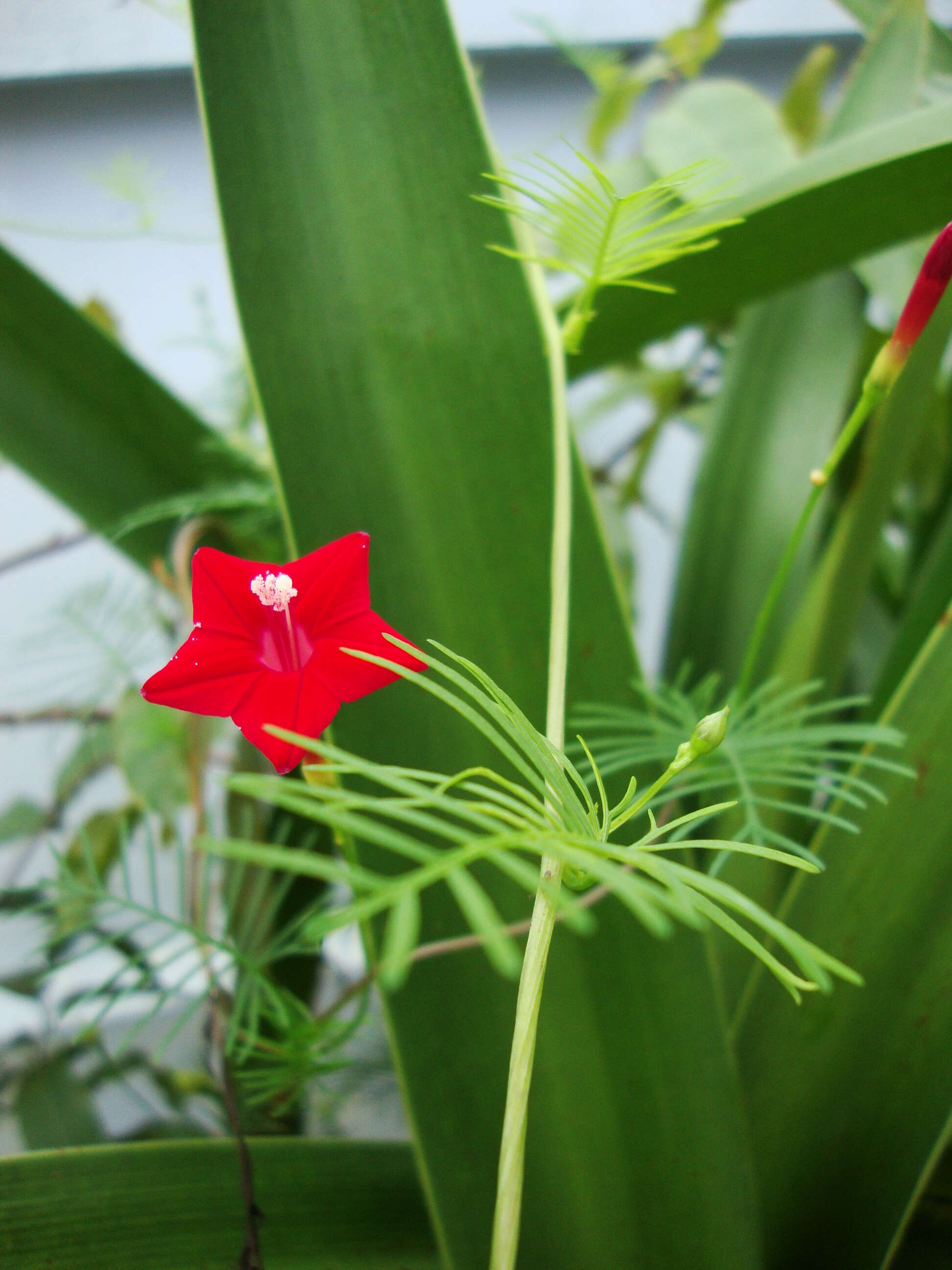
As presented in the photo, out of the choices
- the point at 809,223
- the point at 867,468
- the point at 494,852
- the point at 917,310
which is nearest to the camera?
the point at 494,852

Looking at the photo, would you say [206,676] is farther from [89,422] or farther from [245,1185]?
[89,422]

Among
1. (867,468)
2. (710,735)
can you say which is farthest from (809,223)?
(710,735)

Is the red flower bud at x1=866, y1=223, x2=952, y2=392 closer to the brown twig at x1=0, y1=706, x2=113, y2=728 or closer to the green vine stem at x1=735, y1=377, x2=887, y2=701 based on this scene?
the green vine stem at x1=735, y1=377, x2=887, y2=701

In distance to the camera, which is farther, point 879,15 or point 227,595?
point 879,15

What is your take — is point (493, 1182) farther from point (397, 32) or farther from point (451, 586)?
point (397, 32)

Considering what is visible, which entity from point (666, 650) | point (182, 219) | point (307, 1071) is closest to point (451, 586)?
point (307, 1071)

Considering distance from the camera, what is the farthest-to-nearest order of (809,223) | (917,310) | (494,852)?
(809,223) → (917,310) → (494,852)

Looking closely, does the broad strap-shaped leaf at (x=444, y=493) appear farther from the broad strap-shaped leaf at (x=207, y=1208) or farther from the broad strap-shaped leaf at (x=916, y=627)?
the broad strap-shaped leaf at (x=916, y=627)
